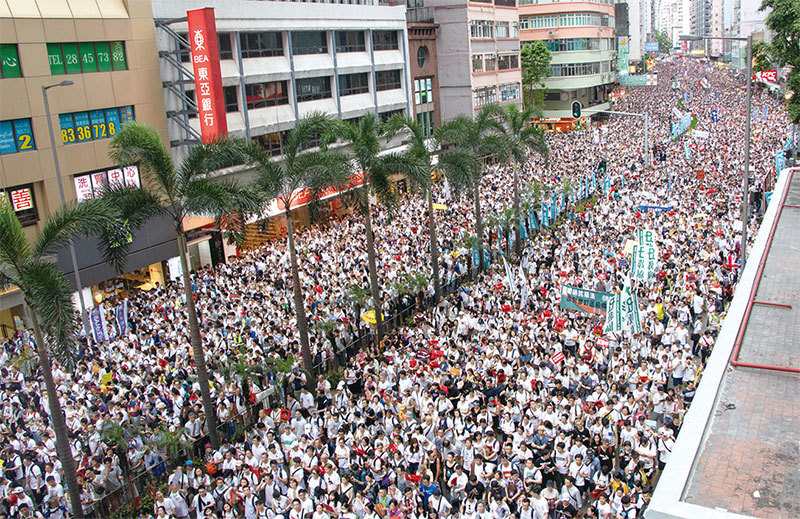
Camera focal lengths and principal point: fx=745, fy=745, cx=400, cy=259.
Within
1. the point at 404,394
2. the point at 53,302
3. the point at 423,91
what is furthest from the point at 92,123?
the point at 423,91

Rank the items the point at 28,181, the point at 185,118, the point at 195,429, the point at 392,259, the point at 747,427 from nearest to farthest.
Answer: the point at 747,427 < the point at 195,429 < the point at 28,181 < the point at 392,259 < the point at 185,118

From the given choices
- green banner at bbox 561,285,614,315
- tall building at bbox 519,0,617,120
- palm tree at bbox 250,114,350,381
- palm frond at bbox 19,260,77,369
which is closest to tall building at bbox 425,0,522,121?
tall building at bbox 519,0,617,120

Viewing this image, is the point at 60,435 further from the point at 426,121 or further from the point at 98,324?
the point at 426,121

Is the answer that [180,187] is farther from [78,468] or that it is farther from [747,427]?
[747,427]

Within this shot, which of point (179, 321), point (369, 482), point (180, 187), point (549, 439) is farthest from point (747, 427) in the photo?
point (179, 321)

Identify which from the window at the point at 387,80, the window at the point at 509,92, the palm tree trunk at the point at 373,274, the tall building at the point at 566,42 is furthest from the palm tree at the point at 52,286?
the tall building at the point at 566,42

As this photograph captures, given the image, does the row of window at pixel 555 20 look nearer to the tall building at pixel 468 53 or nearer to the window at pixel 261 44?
the tall building at pixel 468 53

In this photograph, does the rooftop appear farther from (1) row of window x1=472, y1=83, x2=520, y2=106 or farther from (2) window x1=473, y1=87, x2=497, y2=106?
(2) window x1=473, y1=87, x2=497, y2=106
